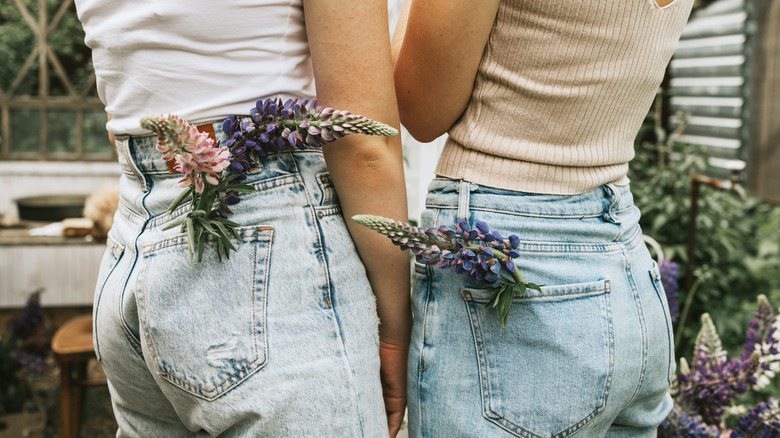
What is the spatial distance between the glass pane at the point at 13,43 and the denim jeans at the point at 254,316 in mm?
4952

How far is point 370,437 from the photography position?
88 centimetres

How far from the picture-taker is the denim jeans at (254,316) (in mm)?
826

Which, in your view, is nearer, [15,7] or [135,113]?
[135,113]

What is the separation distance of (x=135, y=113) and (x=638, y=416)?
864 mm

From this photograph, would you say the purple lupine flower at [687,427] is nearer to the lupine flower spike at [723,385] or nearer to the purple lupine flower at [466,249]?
the lupine flower spike at [723,385]

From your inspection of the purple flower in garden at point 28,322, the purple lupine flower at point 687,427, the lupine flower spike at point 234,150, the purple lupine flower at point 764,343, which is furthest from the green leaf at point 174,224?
the purple flower in garden at point 28,322

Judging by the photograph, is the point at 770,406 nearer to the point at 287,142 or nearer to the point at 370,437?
the point at 370,437

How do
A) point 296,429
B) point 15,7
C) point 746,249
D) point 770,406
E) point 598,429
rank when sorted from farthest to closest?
1. point 15,7
2. point 746,249
3. point 770,406
4. point 598,429
5. point 296,429

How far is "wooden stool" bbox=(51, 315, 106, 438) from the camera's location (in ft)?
9.40

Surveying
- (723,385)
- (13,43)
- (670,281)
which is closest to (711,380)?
(723,385)

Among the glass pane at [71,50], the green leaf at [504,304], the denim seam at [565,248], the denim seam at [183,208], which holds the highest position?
the glass pane at [71,50]

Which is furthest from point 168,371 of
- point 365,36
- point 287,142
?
point 365,36

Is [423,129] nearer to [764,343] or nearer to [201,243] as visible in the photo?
[201,243]

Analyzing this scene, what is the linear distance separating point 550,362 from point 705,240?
2.20 metres
